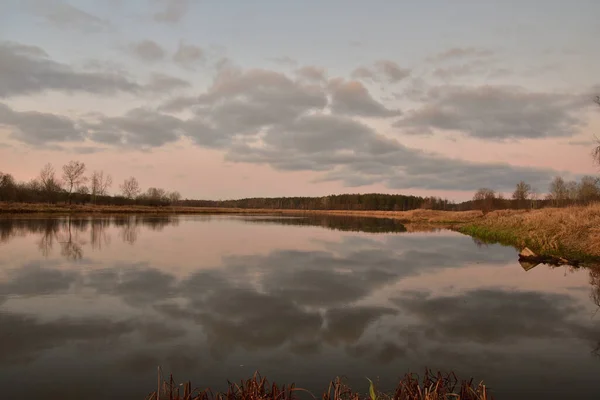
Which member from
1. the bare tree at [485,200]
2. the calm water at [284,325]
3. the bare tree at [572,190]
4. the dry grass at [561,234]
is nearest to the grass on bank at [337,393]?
the calm water at [284,325]

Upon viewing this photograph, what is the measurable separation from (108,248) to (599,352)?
20645 mm

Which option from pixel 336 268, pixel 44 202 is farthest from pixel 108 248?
pixel 44 202

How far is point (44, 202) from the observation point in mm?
80000

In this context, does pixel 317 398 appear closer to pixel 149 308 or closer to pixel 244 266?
pixel 149 308

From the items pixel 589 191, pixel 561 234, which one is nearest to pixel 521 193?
pixel 589 191

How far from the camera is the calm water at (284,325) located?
6.23 m

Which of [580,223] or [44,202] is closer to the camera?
[580,223]

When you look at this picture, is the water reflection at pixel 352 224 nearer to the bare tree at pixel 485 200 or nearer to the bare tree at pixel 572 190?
the bare tree at pixel 485 200

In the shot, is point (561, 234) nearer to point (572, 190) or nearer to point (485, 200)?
point (485, 200)

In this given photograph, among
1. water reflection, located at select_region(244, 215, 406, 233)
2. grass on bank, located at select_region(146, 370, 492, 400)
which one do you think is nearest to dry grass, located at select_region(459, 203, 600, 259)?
water reflection, located at select_region(244, 215, 406, 233)

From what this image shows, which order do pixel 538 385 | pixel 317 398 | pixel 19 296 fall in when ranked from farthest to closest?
pixel 19 296 → pixel 538 385 → pixel 317 398

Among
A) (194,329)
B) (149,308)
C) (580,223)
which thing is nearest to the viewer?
(194,329)

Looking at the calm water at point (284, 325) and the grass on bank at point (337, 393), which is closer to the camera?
the grass on bank at point (337, 393)

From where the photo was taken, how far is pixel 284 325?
28.8ft
